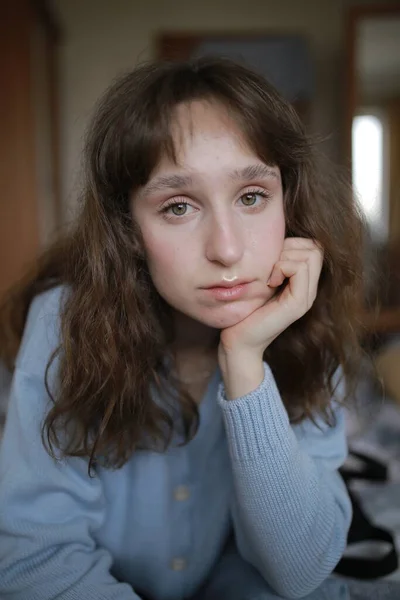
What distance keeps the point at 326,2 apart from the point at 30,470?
3611 mm

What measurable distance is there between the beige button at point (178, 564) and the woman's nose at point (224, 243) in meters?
0.48

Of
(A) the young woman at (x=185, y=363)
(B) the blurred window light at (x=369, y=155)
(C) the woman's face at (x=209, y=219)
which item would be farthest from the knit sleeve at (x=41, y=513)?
(B) the blurred window light at (x=369, y=155)

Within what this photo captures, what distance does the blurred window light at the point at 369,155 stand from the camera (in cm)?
295

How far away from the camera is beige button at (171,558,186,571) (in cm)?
88

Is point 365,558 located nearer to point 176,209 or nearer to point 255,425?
point 255,425

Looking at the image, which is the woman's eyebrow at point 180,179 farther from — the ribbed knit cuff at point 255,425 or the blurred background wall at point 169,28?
the blurred background wall at point 169,28

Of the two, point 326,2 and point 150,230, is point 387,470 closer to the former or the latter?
point 150,230

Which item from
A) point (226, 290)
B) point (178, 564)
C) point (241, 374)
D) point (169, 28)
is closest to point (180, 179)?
point (226, 290)

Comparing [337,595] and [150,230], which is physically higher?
[150,230]

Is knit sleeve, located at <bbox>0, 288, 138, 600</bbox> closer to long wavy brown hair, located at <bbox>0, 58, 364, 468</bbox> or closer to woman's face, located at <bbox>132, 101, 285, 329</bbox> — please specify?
long wavy brown hair, located at <bbox>0, 58, 364, 468</bbox>

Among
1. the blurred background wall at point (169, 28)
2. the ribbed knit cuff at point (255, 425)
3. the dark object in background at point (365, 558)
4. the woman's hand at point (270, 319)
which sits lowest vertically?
the dark object in background at point (365, 558)

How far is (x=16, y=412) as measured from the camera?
0.80 m

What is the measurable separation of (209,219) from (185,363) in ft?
0.95

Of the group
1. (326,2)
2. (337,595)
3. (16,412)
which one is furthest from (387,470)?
(326,2)
